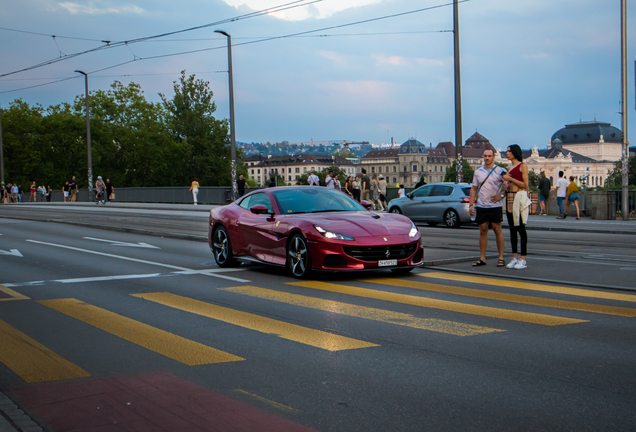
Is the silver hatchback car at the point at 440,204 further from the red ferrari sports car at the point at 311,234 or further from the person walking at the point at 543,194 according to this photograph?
the red ferrari sports car at the point at 311,234

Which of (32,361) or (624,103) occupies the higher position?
(624,103)

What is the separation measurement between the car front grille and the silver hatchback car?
12.6 meters

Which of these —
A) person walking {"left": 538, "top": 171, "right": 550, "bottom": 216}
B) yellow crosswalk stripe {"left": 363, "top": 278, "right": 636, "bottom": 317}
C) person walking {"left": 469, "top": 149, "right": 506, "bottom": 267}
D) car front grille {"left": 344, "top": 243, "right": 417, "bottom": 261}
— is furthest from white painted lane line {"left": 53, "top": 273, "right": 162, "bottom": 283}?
person walking {"left": 538, "top": 171, "right": 550, "bottom": 216}

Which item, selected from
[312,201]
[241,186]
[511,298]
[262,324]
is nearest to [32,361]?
[262,324]

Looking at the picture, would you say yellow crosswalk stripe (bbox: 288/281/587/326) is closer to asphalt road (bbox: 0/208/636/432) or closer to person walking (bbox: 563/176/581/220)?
asphalt road (bbox: 0/208/636/432)

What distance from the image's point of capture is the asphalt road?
3.95 m

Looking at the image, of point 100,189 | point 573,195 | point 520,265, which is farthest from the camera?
point 100,189

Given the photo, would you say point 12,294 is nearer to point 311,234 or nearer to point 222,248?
point 222,248

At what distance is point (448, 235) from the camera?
717 inches

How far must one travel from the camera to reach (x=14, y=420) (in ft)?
12.8

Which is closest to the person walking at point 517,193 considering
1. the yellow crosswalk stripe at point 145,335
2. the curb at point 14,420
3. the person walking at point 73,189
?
the yellow crosswalk stripe at point 145,335

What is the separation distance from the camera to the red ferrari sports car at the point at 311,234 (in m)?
9.20

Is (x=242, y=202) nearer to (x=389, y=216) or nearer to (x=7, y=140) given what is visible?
(x=389, y=216)

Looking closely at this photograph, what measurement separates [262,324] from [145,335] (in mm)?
1068
